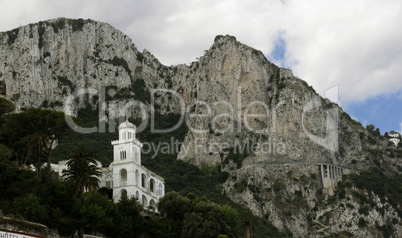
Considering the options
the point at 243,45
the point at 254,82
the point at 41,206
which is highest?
the point at 243,45

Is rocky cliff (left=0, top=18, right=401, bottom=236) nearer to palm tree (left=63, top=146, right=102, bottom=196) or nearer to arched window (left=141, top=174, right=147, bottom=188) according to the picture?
arched window (left=141, top=174, right=147, bottom=188)

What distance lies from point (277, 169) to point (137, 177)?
78021 millimetres

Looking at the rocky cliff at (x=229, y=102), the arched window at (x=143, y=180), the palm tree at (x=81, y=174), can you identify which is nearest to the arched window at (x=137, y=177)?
the arched window at (x=143, y=180)

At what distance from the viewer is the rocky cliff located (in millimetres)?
169375

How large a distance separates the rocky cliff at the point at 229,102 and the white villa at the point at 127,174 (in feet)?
211

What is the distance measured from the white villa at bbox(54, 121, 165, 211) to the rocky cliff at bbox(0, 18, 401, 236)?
64304mm

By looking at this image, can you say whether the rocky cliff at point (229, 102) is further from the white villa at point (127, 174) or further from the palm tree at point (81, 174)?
the palm tree at point (81, 174)

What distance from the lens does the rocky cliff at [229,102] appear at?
6668 inches

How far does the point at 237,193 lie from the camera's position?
15812cm

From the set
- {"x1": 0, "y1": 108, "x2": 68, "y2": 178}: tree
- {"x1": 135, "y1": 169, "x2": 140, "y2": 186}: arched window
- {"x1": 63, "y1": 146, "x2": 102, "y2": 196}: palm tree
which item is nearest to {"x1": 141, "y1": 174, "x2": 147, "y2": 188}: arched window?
{"x1": 135, "y1": 169, "x2": 140, "y2": 186}: arched window

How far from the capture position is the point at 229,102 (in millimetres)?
184875

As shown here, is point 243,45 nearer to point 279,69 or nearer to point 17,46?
point 279,69

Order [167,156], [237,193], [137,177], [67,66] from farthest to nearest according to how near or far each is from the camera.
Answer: [67,66] < [167,156] < [237,193] < [137,177]

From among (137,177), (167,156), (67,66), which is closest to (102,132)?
(167,156)
